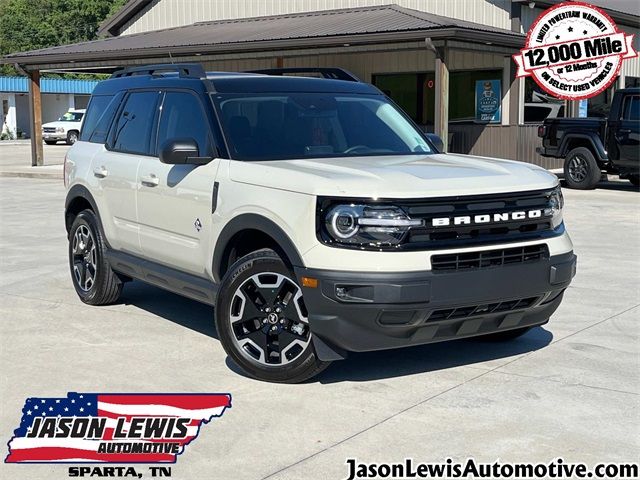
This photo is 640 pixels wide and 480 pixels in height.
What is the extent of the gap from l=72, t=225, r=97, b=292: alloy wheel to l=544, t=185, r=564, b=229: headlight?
12.5 feet

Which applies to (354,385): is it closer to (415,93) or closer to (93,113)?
(93,113)

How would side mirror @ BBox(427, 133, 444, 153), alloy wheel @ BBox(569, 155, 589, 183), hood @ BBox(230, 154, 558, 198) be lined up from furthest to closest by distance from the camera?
alloy wheel @ BBox(569, 155, 589, 183)
side mirror @ BBox(427, 133, 444, 153)
hood @ BBox(230, 154, 558, 198)

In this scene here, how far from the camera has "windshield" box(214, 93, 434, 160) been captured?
622 centimetres

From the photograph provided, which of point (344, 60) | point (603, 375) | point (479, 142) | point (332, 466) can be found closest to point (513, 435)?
point (332, 466)

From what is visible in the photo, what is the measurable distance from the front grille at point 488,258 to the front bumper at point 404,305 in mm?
51

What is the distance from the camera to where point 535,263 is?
18.5 ft

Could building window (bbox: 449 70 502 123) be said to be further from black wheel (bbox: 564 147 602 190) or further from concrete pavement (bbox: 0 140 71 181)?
concrete pavement (bbox: 0 140 71 181)

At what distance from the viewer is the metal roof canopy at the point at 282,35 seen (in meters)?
20.8

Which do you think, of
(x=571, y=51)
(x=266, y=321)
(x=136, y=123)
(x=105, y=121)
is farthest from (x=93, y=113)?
(x=571, y=51)

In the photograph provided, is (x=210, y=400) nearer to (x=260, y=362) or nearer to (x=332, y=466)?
(x=260, y=362)

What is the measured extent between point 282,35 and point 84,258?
16579 millimetres

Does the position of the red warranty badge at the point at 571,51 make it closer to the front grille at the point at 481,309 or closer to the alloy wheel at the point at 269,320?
the front grille at the point at 481,309

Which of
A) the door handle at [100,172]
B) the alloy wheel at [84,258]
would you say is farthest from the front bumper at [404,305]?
the alloy wheel at [84,258]

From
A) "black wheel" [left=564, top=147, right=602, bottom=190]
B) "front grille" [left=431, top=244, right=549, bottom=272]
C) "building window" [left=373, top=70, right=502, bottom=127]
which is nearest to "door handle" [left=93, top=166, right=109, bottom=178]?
"front grille" [left=431, top=244, right=549, bottom=272]
